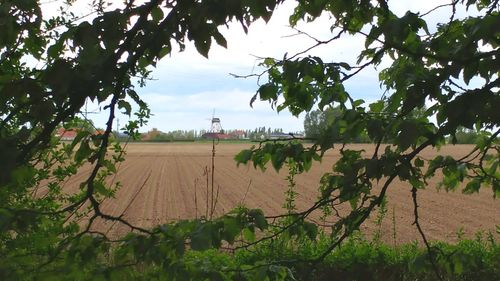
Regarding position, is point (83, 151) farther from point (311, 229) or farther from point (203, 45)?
point (311, 229)

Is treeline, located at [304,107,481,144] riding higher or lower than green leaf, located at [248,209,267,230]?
higher

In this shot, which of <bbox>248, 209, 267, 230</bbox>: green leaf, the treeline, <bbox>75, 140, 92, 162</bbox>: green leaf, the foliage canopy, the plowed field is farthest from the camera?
the plowed field

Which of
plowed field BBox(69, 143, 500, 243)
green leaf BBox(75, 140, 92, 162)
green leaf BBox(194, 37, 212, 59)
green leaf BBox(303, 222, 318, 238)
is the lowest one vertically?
plowed field BBox(69, 143, 500, 243)

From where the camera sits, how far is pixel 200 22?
1644 mm

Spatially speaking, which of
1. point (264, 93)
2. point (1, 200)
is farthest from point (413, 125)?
point (1, 200)

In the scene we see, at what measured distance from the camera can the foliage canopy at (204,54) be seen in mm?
1600

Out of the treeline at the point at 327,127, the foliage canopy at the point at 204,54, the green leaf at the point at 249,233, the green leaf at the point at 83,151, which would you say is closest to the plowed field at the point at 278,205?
the treeline at the point at 327,127

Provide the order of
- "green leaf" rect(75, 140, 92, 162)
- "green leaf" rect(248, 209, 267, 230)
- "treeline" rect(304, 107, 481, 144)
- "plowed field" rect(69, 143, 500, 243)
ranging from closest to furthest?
"green leaf" rect(75, 140, 92, 162) < "green leaf" rect(248, 209, 267, 230) < "treeline" rect(304, 107, 481, 144) < "plowed field" rect(69, 143, 500, 243)

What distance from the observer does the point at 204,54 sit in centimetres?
→ 169

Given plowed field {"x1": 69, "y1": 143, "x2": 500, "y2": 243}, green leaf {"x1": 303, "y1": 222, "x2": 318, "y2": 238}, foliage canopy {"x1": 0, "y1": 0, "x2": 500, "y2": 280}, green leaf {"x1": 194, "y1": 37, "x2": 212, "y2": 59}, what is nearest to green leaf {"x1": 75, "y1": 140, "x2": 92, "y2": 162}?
foliage canopy {"x1": 0, "y1": 0, "x2": 500, "y2": 280}

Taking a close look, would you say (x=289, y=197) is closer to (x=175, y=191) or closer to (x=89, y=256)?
(x=89, y=256)

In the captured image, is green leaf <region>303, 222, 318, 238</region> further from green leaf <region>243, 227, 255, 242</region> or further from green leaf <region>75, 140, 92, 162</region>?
green leaf <region>75, 140, 92, 162</region>

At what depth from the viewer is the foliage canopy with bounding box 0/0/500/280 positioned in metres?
1.60

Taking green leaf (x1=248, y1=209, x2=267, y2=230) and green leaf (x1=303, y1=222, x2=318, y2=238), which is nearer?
green leaf (x1=248, y1=209, x2=267, y2=230)
